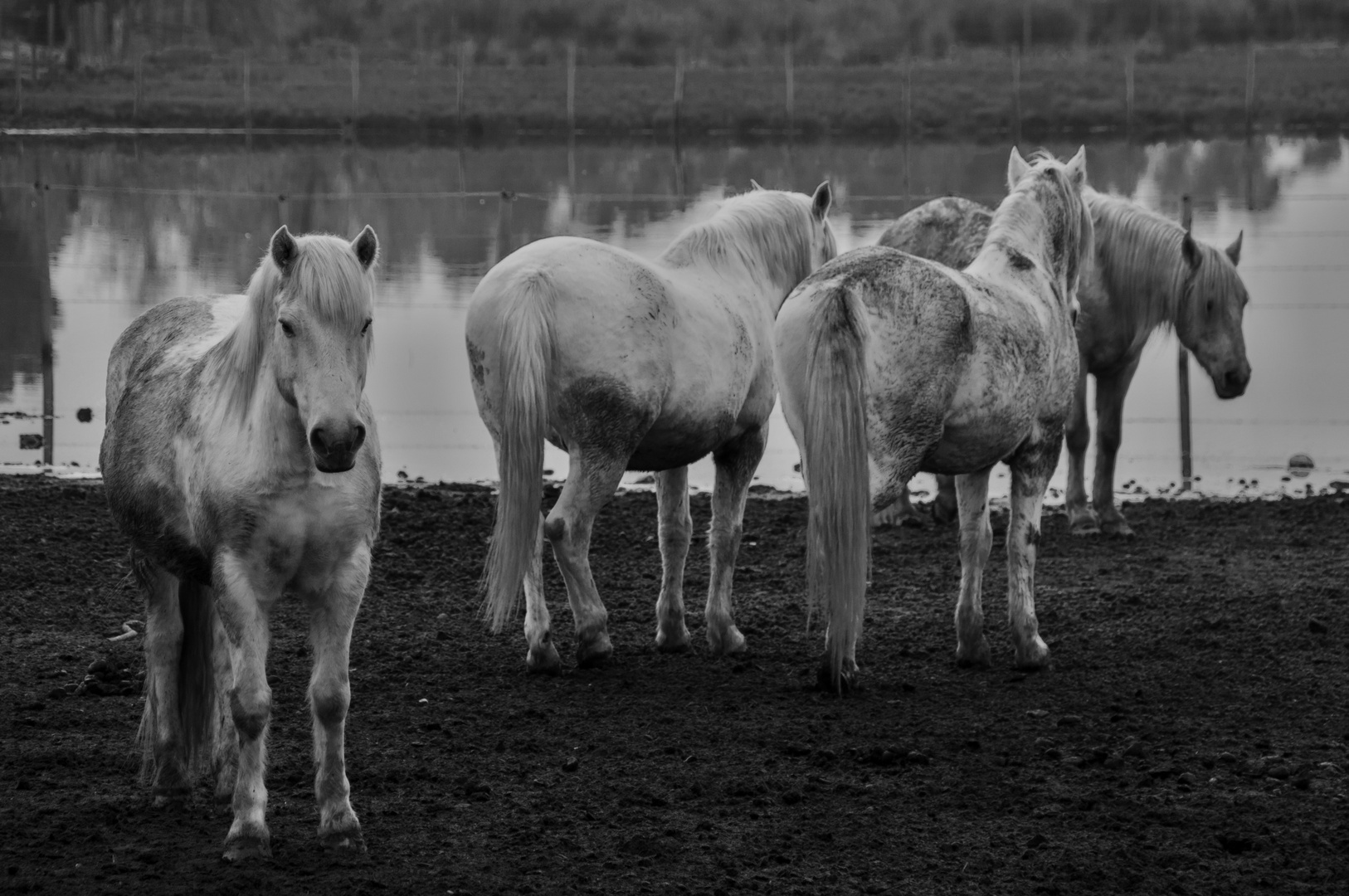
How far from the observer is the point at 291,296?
3369 mm

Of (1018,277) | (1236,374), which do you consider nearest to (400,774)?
(1018,277)

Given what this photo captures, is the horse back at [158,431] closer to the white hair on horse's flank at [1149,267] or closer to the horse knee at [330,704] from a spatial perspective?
the horse knee at [330,704]

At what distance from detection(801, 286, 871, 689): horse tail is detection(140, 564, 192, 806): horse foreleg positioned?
1.82 metres

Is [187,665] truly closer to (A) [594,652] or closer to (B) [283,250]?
(B) [283,250]

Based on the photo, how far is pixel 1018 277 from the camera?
17.7 ft

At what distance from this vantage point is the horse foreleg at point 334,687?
3477 millimetres

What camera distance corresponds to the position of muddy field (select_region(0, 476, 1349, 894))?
3539 millimetres

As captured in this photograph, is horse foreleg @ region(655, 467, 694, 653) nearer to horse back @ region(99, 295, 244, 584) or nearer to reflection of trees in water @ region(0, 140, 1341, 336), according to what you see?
horse back @ region(99, 295, 244, 584)

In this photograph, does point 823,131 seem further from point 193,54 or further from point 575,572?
point 575,572

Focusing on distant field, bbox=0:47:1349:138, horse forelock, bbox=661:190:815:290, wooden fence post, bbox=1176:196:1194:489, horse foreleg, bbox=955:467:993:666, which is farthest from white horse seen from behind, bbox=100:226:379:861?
distant field, bbox=0:47:1349:138

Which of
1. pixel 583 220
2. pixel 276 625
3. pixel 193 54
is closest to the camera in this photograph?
pixel 276 625

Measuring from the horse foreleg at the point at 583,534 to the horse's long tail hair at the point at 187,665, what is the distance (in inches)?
52.3

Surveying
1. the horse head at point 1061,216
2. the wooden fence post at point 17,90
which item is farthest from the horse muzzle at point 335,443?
the wooden fence post at point 17,90

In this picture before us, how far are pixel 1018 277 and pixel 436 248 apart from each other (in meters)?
8.91
